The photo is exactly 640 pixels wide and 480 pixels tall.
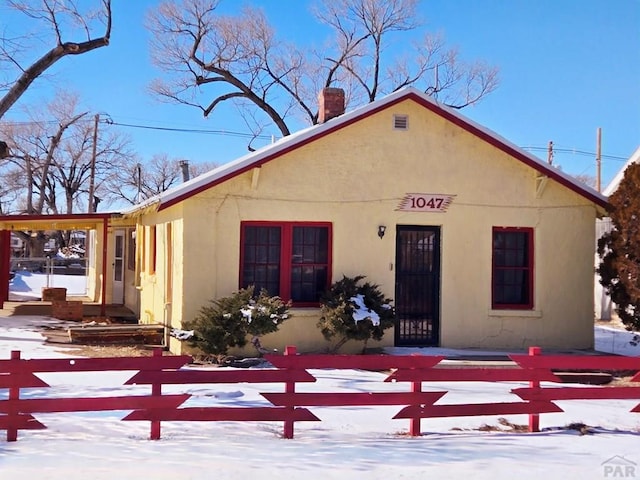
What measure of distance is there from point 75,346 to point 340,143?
6.26 m

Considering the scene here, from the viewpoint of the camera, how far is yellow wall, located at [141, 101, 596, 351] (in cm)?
1217

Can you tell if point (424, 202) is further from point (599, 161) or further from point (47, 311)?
point (599, 161)

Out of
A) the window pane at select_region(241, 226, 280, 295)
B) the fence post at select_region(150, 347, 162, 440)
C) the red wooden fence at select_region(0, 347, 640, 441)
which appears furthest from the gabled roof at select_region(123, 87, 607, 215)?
the red wooden fence at select_region(0, 347, 640, 441)

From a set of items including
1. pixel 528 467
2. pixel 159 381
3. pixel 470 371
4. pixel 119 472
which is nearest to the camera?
pixel 119 472

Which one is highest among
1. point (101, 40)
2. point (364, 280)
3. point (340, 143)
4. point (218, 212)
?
point (101, 40)

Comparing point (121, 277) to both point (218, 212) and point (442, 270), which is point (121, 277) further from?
point (442, 270)

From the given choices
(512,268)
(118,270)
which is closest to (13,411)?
(512,268)

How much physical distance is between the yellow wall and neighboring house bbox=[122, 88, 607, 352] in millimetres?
20

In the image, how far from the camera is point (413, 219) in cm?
1308

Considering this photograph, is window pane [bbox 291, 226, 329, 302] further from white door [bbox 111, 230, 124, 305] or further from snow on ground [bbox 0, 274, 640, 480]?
white door [bbox 111, 230, 124, 305]

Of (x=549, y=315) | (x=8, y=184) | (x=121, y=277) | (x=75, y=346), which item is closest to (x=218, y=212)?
(x=75, y=346)

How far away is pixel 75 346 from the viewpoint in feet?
42.1

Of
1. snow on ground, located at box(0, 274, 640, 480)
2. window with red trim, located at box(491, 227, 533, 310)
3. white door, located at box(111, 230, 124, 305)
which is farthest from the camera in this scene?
white door, located at box(111, 230, 124, 305)

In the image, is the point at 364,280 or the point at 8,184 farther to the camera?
the point at 8,184
